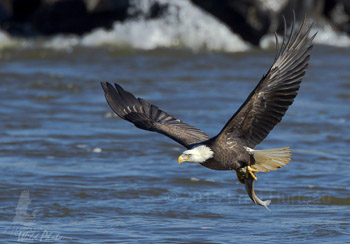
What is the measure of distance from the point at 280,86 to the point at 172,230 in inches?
56.5

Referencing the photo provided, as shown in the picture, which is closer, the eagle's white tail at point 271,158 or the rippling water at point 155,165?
the eagle's white tail at point 271,158

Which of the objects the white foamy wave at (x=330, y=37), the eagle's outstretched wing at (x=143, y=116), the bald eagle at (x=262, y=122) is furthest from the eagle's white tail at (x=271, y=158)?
the white foamy wave at (x=330, y=37)

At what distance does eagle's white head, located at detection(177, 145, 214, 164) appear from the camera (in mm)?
5328

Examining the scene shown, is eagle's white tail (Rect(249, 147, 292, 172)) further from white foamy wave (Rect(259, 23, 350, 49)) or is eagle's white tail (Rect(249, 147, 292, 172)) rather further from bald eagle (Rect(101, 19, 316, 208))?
white foamy wave (Rect(259, 23, 350, 49))

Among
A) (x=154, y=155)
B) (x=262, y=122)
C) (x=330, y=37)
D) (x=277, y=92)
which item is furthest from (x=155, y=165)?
(x=330, y=37)

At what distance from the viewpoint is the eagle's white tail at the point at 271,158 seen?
5.61 meters

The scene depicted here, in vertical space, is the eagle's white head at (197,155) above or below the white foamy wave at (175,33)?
below

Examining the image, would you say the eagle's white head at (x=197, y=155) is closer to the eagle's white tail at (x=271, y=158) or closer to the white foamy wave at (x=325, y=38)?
the eagle's white tail at (x=271, y=158)

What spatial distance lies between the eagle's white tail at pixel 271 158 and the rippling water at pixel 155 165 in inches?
24.0

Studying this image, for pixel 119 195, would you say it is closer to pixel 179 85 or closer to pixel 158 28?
pixel 179 85

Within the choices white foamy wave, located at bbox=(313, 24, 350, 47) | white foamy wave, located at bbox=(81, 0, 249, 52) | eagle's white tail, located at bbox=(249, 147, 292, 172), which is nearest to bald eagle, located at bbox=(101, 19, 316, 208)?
eagle's white tail, located at bbox=(249, 147, 292, 172)

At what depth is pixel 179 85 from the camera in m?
12.1

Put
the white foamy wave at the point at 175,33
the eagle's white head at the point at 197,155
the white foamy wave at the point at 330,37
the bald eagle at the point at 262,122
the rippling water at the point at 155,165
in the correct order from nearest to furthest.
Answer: the eagle's white head at the point at 197,155
the bald eagle at the point at 262,122
the rippling water at the point at 155,165
the white foamy wave at the point at 175,33
the white foamy wave at the point at 330,37

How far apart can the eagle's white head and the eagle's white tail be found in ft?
1.38
